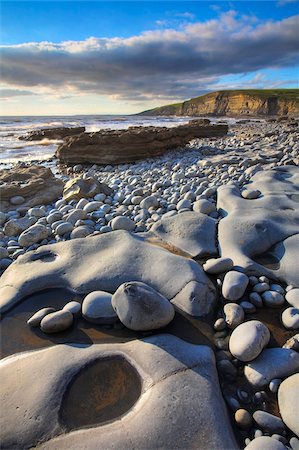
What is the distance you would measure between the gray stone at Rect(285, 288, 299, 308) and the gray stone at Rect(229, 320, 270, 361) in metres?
0.50

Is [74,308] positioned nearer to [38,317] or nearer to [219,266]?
[38,317]

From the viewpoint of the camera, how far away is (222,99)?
62.5m

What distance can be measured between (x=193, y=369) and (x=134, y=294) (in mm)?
660

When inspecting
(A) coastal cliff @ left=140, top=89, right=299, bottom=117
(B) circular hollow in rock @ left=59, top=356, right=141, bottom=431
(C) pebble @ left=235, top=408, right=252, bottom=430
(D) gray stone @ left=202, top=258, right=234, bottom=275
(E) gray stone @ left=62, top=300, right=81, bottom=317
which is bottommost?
(C) pebble @ left=235, top=408, right=252, bottom=430

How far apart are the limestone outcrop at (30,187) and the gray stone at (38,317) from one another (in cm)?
354

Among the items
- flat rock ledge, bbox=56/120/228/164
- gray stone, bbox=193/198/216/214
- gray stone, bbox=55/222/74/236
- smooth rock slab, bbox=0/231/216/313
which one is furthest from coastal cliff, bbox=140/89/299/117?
smooth rock slab, bbox=0/231/216/313

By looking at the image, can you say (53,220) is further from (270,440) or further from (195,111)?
(195,111)

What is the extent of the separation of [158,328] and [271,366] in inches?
31.0

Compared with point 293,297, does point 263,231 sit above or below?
above

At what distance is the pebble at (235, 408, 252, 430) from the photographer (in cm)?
169

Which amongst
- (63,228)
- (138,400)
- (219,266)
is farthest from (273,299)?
(63,228)

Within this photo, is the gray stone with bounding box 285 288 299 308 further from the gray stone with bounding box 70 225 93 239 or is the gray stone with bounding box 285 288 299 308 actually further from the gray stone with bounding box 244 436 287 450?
the gray stone with bounding box 70 225 93 239

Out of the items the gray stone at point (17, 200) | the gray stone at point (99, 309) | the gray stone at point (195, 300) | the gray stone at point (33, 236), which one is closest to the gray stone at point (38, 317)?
the gray stone at point (99, 309)

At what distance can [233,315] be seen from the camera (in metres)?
2.43
